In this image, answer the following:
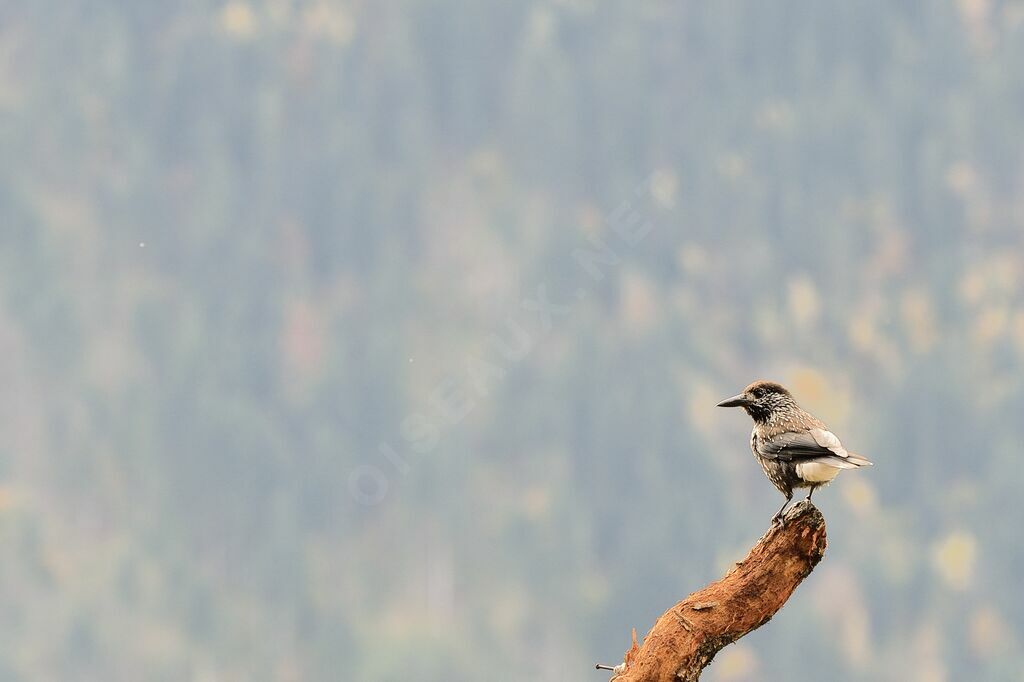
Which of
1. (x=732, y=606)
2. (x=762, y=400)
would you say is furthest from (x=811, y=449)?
(x=732, y=606)

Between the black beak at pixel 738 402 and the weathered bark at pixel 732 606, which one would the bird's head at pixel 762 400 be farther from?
the weathered bark at pixel 732 606

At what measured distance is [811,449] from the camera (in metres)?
9.22

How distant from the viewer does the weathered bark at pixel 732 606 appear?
286 inches

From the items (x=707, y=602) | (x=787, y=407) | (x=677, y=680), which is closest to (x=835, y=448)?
(x=787, y=407)

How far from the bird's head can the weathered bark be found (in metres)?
1.93

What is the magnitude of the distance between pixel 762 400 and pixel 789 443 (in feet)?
2.44

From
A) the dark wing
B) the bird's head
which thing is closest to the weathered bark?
the dark wing

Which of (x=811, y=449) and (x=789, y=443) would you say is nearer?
(x=811, y=449)

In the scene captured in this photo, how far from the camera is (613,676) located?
732cm

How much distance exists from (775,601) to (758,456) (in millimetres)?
2464

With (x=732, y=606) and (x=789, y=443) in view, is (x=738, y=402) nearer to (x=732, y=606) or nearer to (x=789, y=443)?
(x=789, y=443)

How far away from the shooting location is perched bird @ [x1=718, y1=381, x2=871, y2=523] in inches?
358

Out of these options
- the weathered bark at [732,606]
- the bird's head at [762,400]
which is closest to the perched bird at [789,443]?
the bird's head at [762,400]

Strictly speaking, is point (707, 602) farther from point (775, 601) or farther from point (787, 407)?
point (787, 407)
